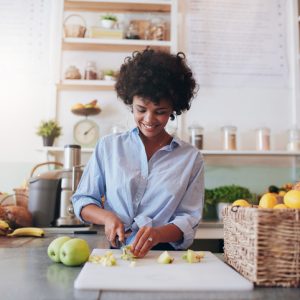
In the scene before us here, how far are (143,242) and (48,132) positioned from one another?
154 centimetres

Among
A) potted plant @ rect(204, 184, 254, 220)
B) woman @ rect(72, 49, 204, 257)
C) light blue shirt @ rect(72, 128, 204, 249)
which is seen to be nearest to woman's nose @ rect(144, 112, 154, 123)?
woman @ rect(72, 49, 204, 257)

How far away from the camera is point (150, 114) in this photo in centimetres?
108

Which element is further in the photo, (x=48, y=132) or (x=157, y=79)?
(x=48, y=132)

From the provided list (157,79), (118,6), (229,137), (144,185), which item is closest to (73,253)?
(144,185)

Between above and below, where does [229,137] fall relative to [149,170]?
above

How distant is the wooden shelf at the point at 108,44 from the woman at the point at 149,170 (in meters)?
1.23

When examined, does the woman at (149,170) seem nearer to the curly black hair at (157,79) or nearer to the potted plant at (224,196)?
the curly black hair at (157,79)

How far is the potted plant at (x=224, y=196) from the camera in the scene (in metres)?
2.26

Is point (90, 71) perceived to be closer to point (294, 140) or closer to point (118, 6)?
point (118, 6)

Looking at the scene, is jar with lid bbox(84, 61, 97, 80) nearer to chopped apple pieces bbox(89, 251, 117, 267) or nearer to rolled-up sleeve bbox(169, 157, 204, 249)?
rolled-up sleeve bbox(169, 157, 204, 249)

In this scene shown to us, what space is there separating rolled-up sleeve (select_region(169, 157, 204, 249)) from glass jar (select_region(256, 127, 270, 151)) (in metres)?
1.28

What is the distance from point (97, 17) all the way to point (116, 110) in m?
0.59

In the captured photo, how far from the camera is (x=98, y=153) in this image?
1.18 meters

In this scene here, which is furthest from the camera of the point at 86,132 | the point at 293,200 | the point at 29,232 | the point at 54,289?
the point at 86,132
